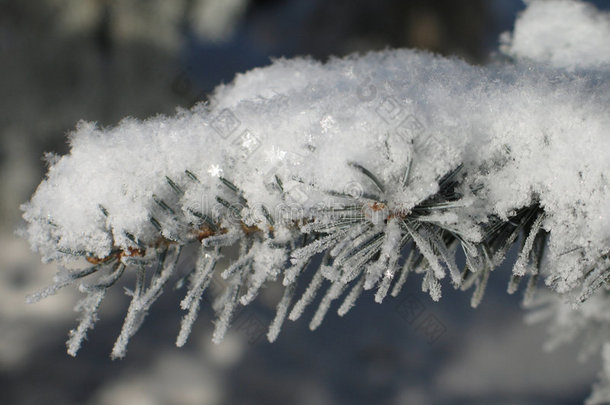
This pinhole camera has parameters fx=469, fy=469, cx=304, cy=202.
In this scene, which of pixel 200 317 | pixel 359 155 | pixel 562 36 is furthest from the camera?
pixel 200 317

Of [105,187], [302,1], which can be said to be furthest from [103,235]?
[302,1]

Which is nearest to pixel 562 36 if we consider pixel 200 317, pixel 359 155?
pixel 359 155

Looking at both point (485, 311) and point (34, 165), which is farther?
point (485, 311)

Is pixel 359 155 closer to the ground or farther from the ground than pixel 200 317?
closer to the ground

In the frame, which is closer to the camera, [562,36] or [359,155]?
[359,155]

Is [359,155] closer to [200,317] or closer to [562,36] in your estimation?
[562,36]

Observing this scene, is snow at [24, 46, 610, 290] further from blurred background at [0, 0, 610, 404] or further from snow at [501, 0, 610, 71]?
blurred background at [0, 0, 610, 404]

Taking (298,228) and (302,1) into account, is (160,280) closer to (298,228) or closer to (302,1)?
(298,228)

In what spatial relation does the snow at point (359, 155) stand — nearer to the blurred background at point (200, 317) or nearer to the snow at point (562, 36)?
the snow at point (562, 36)
